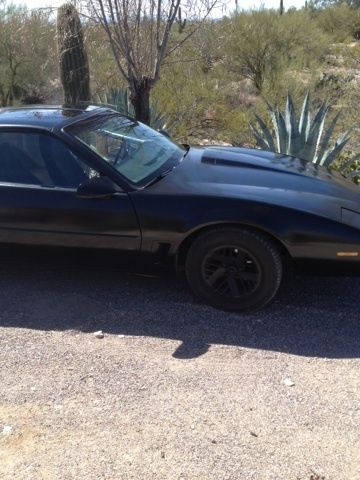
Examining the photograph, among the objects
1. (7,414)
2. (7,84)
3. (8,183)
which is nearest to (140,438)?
(7,414)

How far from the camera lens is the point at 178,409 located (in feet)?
10.3

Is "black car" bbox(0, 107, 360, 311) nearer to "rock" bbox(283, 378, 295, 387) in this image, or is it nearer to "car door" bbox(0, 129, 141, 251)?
"car door" bbox(0, 129, 141, 251)

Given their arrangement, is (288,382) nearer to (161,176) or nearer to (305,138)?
(161,176)

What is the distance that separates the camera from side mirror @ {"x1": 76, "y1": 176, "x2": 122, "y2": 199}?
4.16 m

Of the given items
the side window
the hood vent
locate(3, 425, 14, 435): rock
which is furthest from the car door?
locate(3, 425, 14, 435): rock

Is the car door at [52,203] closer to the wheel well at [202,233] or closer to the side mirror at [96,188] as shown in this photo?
the side mirror at [96,188]

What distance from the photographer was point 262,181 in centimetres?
442

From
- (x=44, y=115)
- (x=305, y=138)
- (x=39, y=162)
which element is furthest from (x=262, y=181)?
(x=305, y=138)

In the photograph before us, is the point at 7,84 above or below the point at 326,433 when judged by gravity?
above

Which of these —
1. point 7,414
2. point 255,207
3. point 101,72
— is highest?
point 101,72

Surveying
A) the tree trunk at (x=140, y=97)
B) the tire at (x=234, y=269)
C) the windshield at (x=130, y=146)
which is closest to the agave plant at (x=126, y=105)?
the tree trunk at (x=140, y=97)

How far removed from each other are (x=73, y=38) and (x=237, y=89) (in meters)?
6.19

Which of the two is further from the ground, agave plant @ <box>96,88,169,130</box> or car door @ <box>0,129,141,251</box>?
agave plant @ <box>96,88,169,130</box>

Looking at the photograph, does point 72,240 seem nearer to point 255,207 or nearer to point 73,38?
point 255,207
